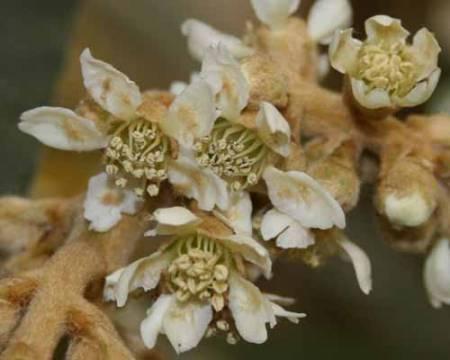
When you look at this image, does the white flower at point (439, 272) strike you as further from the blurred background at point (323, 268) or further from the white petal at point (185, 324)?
the blurred background at point (323, 268)

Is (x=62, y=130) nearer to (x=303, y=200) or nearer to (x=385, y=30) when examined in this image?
(x=303, y=200)

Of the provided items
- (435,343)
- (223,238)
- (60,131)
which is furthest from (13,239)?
(435,343)

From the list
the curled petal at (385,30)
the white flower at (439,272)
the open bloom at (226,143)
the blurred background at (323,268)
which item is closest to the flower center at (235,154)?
the open bloom at (226,143)

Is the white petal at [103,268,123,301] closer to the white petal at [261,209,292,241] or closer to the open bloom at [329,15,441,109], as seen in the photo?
the white petal at [261,209,292,241]

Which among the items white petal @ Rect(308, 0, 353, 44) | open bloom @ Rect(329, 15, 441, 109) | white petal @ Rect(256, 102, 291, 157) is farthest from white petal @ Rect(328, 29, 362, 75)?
white petal @ Rect(308, 0, 353, 44)

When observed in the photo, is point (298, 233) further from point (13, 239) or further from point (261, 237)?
point (13, 239)

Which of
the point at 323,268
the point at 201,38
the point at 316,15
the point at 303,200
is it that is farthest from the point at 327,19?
the point at 323,268

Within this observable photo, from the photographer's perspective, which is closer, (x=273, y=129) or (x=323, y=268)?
(x=273, y=129)
